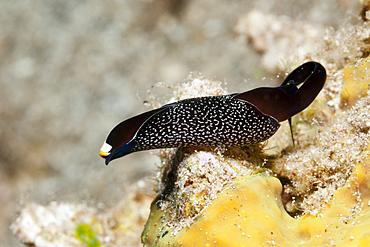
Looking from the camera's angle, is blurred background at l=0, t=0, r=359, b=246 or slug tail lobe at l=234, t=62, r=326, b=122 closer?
slug tail lobe at l=234, t=62, r=326, b=122

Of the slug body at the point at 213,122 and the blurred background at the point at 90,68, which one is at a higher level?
the blurred background at the point at 90,68

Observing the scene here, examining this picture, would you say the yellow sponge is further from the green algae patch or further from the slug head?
the green algae patch

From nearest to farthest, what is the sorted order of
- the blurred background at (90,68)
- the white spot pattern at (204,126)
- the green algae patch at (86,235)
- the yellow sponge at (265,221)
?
the yellow sponge at (265,221) → the white spot pattern at (204,126) → the blurred background at (90,68) → the green algae patch at (86,235)

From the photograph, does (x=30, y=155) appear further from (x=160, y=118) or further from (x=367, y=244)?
(x=367, y=244)

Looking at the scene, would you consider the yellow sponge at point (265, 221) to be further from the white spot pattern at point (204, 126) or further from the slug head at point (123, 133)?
the slug head at point (123, 133)

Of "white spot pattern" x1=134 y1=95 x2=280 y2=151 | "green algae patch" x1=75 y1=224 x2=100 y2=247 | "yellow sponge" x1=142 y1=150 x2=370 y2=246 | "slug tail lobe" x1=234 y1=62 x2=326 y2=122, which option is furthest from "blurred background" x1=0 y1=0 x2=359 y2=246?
"yellow sponge" x1=142 y1=150 x2=370 y2=246

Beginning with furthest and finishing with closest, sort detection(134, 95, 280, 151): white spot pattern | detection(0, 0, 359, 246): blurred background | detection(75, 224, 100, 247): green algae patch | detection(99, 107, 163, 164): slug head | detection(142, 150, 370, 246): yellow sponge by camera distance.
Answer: detection(75, 224, 100, 247): green algae patch
detection(0, 0, 359, 246): blurred background
detection(99, 107, 163, 164): slug head
detection(134, 95, 280, 151): white spot pattern
detection(142, 150, 370, 246): yellow sponge

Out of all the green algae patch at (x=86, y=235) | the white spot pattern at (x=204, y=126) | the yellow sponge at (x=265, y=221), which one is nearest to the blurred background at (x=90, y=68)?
the green algae patch at (x=86, y=235)

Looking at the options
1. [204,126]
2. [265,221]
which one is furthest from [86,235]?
[265,221]

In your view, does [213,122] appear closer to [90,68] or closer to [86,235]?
[90,68]
